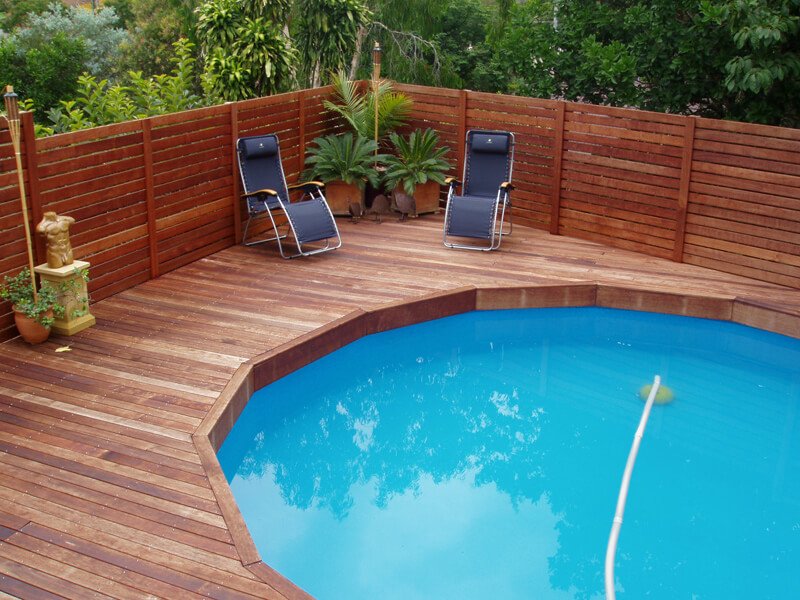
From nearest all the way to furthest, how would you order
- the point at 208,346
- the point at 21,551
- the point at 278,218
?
the point at 21,551
the point at 208,346
the point at 278,218

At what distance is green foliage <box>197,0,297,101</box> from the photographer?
34.2 ft

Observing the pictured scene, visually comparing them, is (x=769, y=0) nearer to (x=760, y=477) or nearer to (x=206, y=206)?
(x=760, y=477)

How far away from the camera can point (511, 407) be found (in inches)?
262

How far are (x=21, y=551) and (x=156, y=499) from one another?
692 millimetres

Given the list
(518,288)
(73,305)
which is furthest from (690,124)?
(73,305)

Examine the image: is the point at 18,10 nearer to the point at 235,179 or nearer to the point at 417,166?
the point at 417,166

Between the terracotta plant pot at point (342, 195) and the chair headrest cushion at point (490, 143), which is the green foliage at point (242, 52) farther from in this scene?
the chair headrest cushion at point (490, 143)

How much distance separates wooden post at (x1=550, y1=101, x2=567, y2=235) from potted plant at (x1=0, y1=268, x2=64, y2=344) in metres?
5.34

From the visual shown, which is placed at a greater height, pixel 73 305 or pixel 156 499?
pixel 73 305

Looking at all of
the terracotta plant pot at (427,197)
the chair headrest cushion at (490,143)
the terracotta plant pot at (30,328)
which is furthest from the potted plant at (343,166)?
the terracotta plant pot at (30,328)

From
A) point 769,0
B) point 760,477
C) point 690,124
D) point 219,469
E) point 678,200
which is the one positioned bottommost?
point 760,477

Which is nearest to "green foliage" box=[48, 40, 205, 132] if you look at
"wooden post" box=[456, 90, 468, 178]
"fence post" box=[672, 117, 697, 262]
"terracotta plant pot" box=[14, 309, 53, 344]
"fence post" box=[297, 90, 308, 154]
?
"fence post" box=[297, 90, 308, 154]

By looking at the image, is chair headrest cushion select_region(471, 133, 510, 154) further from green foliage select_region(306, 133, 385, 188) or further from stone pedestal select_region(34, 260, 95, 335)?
stone pedestal select_region(34, 260, 95, 335)

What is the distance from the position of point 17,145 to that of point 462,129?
5.42m
